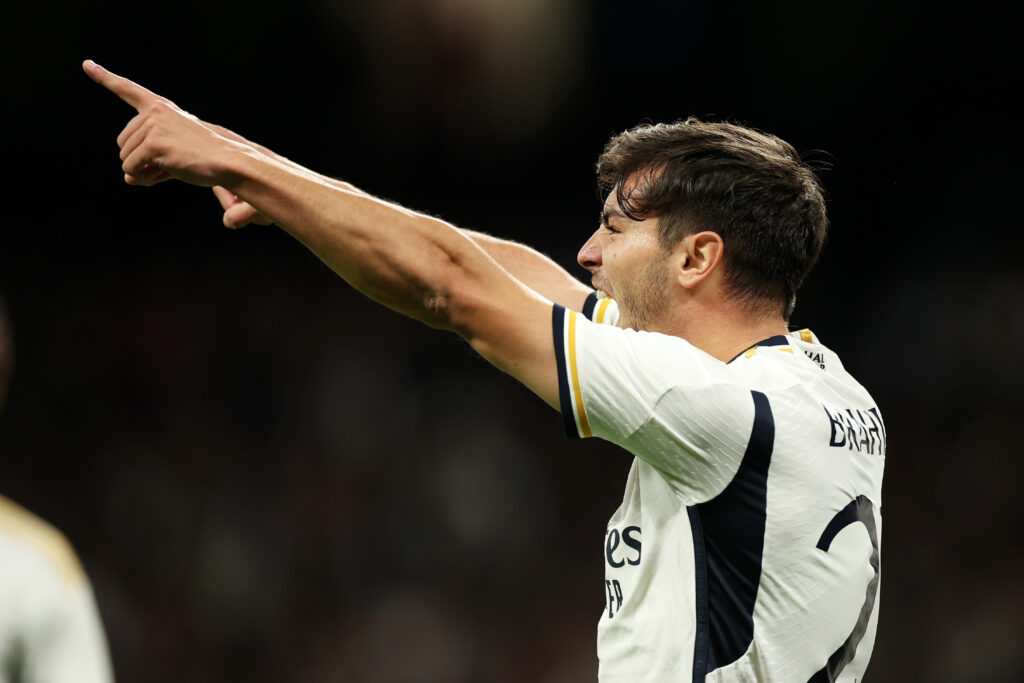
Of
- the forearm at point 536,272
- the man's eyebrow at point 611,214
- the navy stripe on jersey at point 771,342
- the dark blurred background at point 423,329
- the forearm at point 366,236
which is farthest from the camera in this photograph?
the dark blurred background at point 423,329

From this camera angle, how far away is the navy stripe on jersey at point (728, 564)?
161cm

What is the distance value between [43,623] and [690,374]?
1186 millimetres

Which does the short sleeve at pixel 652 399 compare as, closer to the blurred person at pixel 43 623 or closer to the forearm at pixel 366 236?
the forearm at pixel 366 236

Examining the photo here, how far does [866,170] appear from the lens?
5293mm

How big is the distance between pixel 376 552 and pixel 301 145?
6.77 ft

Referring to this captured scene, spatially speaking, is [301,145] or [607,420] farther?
[301,145]

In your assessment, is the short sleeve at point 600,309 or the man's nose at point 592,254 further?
the short sleeve at point 600,309

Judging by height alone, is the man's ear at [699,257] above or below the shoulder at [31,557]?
above

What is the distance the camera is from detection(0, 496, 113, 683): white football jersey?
1.71 meters

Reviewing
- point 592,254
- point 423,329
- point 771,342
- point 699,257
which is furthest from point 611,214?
point 423,329

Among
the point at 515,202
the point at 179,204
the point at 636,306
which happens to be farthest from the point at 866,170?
the point at 636,306

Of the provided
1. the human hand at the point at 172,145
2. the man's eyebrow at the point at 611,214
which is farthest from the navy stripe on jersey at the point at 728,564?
the human hand at the point at 172,145

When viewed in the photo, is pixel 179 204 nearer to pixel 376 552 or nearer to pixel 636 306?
pixel 376 552

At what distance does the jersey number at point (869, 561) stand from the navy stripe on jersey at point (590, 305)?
832mm
